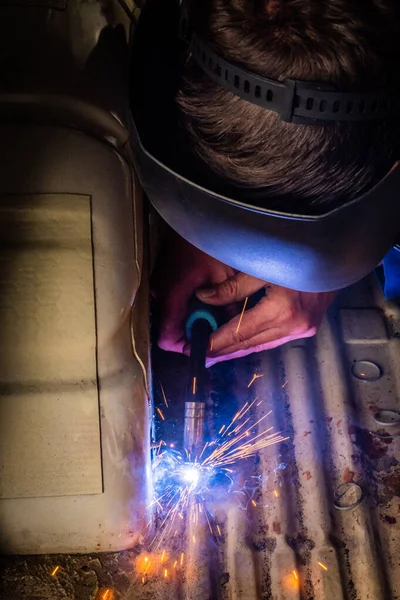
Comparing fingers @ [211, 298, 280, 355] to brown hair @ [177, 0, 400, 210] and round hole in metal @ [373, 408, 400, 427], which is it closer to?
round hole in metal @ [373, 408, 400, 427]

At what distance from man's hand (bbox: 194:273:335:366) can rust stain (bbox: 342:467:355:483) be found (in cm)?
38

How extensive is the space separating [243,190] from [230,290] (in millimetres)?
571

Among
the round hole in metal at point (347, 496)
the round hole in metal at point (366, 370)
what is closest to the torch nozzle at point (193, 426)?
the round hole in metal at point (347, 496)

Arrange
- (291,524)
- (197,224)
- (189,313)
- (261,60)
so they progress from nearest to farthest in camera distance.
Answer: (261,60)
(197,224)
(291,524)
(189,313)

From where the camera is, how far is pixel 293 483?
1510mm

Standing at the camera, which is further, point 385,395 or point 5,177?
point 385,395

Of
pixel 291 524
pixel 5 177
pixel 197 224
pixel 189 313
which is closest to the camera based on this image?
pixel 197 224

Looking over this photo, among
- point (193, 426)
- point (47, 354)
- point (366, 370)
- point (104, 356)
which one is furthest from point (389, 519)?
point (47, 354)

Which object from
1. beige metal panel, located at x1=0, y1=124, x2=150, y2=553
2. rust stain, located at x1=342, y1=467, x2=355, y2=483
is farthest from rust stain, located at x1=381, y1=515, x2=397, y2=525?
beige metal panel, located at x1=0, y1=124, x2=150, y2=553

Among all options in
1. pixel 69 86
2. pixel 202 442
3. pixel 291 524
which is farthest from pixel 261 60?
pixel 291 524

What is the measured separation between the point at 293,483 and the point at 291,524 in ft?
0.33

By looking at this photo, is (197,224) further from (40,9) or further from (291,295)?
(40,9)

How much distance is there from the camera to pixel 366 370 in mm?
1688

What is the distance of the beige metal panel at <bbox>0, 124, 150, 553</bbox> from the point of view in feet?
4.14
